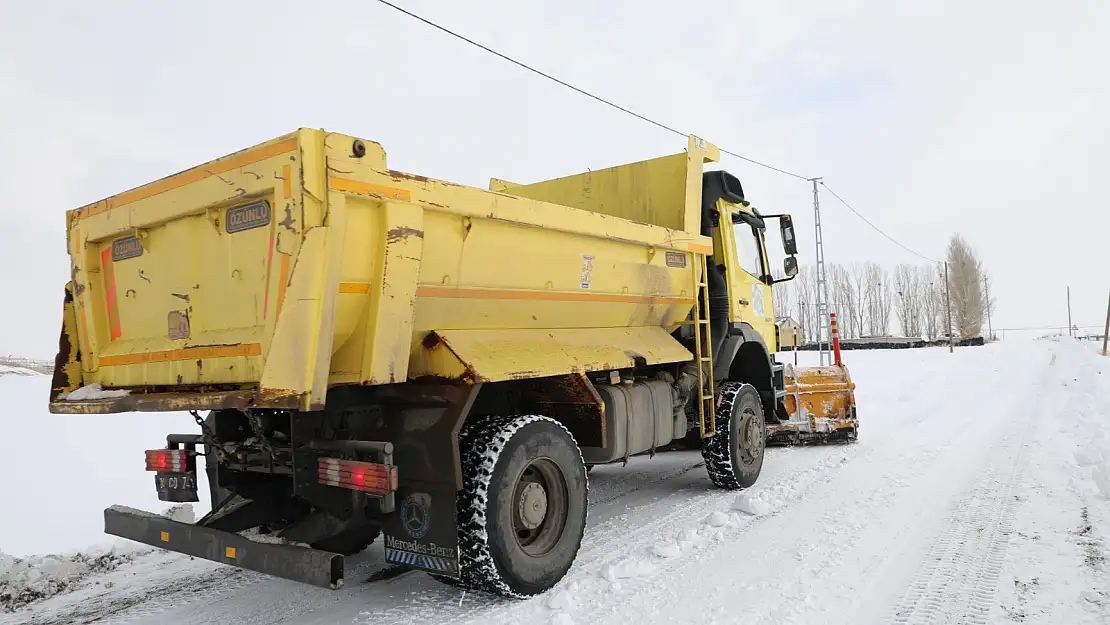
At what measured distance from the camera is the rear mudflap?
345 cm

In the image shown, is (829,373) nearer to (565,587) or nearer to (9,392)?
(565,587)

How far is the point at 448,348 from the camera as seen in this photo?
364cm

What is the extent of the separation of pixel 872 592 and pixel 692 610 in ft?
3.38

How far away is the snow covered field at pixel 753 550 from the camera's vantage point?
3.51 m

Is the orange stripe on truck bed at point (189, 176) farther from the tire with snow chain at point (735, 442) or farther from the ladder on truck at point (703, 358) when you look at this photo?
the tire with snow chain at point (735, 442)

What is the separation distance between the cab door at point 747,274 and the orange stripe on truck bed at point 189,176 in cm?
471

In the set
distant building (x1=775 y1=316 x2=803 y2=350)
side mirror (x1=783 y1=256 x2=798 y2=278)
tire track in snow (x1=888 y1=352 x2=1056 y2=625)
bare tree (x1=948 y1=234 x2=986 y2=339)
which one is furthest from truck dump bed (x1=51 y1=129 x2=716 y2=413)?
bare tree (x1=948 y1=234 x2=986 y2=339)

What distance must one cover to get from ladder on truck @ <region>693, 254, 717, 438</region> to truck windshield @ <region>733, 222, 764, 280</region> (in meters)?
0.93

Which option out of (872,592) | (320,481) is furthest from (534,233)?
(872,592)

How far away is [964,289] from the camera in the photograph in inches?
2552

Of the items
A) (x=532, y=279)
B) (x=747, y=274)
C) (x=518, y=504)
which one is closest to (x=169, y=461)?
(x=518, y=504)

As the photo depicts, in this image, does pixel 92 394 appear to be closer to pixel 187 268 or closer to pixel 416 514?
pixel 187 268

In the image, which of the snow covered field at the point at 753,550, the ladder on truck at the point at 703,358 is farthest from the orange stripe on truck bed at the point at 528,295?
the snow covered field at the point at 753,550

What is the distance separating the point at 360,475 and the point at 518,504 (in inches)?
38.9
